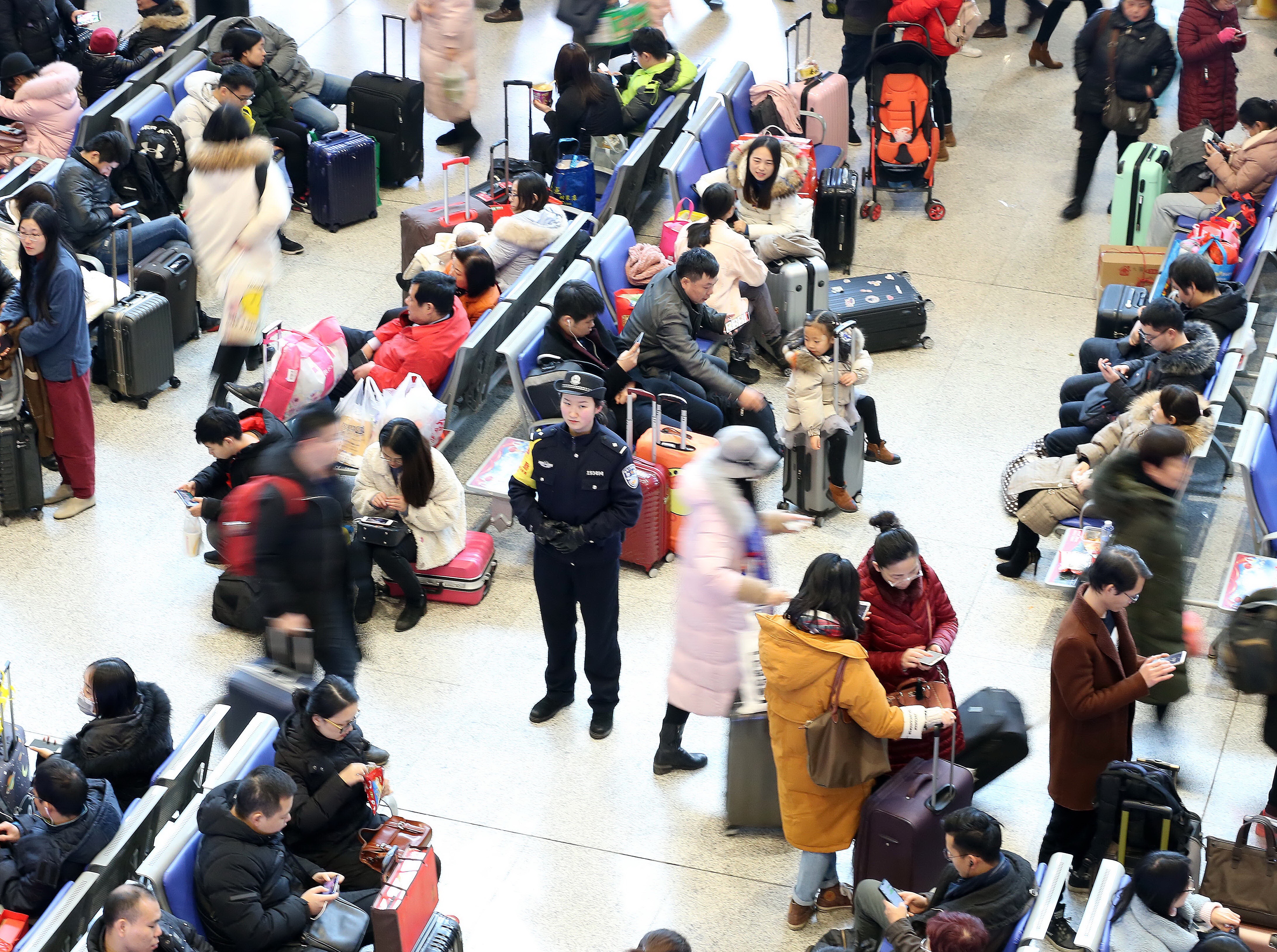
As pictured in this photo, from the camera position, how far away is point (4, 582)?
8398 mm

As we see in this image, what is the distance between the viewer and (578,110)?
1153 centimetres

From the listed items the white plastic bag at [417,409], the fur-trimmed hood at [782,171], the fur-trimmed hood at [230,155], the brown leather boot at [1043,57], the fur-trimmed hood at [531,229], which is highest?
the fur-trimmed hood at [230,155]

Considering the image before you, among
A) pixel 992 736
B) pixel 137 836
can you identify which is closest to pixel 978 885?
pixel 992 736

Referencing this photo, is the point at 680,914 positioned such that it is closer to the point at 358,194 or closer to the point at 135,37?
the point at 358,194

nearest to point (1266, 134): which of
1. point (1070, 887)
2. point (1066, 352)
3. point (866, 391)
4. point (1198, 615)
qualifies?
point (1066, 352)

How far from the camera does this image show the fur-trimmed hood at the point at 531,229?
987 centimetres

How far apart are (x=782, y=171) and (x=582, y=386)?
404 centimetres

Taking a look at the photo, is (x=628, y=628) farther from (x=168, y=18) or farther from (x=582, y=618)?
(x=168, y=18)

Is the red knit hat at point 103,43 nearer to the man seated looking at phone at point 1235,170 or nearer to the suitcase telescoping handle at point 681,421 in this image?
the suitcase telescoping handle at point 681,421

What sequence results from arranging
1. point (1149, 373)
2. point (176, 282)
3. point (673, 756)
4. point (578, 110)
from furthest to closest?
1. point (578, 110)
2. point (176, 282)
3. point (1149, 373)
4. point (673, 756)

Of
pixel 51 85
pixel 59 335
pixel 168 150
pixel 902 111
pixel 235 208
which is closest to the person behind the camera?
pixel 59 335

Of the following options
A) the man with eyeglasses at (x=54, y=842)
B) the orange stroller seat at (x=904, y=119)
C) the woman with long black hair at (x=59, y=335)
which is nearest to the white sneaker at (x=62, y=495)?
the woman with long black hair at (x=59, y=335)

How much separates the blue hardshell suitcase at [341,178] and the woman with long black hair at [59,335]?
310 cm

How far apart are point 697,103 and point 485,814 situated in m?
7.15
